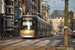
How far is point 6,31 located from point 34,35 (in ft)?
75.1

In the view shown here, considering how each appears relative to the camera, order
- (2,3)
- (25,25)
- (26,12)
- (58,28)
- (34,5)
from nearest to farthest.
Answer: (25,25) < (2,3) < (26,12) < (34,5) < (58,28)

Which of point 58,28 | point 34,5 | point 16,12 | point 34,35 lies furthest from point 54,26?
point 34,35

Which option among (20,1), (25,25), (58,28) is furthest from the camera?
(58,28)

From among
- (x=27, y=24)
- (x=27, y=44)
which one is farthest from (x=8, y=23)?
(x=27, y=44)

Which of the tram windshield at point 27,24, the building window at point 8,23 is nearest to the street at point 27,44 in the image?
the tram windshield at point 27,24

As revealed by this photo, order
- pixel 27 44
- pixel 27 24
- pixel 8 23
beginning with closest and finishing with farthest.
→ pixel 27 44 < pixel 27 24 < pixel 8 23

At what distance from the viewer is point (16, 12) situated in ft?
195

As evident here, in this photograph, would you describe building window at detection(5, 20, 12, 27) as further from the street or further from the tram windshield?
the street

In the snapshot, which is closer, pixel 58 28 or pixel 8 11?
pixel 8 11

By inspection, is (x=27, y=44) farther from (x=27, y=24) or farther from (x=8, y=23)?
(x=8, y=23)

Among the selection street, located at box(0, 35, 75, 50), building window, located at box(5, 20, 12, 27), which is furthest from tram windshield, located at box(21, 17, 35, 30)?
building window, located at box(5, 20, 12, 27)

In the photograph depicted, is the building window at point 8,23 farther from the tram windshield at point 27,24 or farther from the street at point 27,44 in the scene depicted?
the street at point 27,44

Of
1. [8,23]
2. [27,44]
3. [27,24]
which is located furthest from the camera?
[8,23]

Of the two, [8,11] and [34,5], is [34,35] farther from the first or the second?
[34,5]
